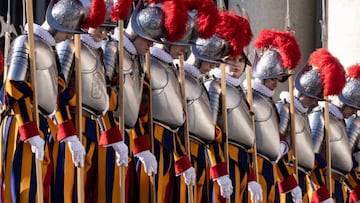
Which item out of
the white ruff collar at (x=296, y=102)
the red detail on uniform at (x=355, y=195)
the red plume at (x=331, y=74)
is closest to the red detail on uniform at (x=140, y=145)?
the white ruff collar at (x=296, y=102)

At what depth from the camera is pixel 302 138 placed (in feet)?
35.8

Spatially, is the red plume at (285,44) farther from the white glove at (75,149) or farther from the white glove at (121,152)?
the white glove at (75,149)

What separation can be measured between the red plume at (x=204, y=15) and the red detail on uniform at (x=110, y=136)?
3.21 ft

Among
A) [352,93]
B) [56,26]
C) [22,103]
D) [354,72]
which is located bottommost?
[352,93]

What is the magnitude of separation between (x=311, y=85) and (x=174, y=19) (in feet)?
6.08

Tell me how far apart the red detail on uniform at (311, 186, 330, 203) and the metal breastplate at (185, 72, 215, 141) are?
1.30 metres

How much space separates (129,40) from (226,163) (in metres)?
1.17

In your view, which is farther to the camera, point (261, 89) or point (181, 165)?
point (261, 89)

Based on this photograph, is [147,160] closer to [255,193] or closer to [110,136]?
[110,136]

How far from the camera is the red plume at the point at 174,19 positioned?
942 cm

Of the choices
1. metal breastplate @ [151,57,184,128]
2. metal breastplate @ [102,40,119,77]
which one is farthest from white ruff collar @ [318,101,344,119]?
metal breastplate @ [102,40,119,77]

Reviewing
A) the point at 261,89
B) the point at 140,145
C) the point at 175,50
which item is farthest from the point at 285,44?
the point at 140,145

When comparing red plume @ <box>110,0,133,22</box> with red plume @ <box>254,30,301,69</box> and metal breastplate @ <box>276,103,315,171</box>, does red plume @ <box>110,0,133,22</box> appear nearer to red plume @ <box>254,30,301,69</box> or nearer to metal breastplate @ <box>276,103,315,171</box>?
red plume @ <box>254,30,301,69</box>

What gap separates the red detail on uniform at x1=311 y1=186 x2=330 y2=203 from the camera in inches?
430
